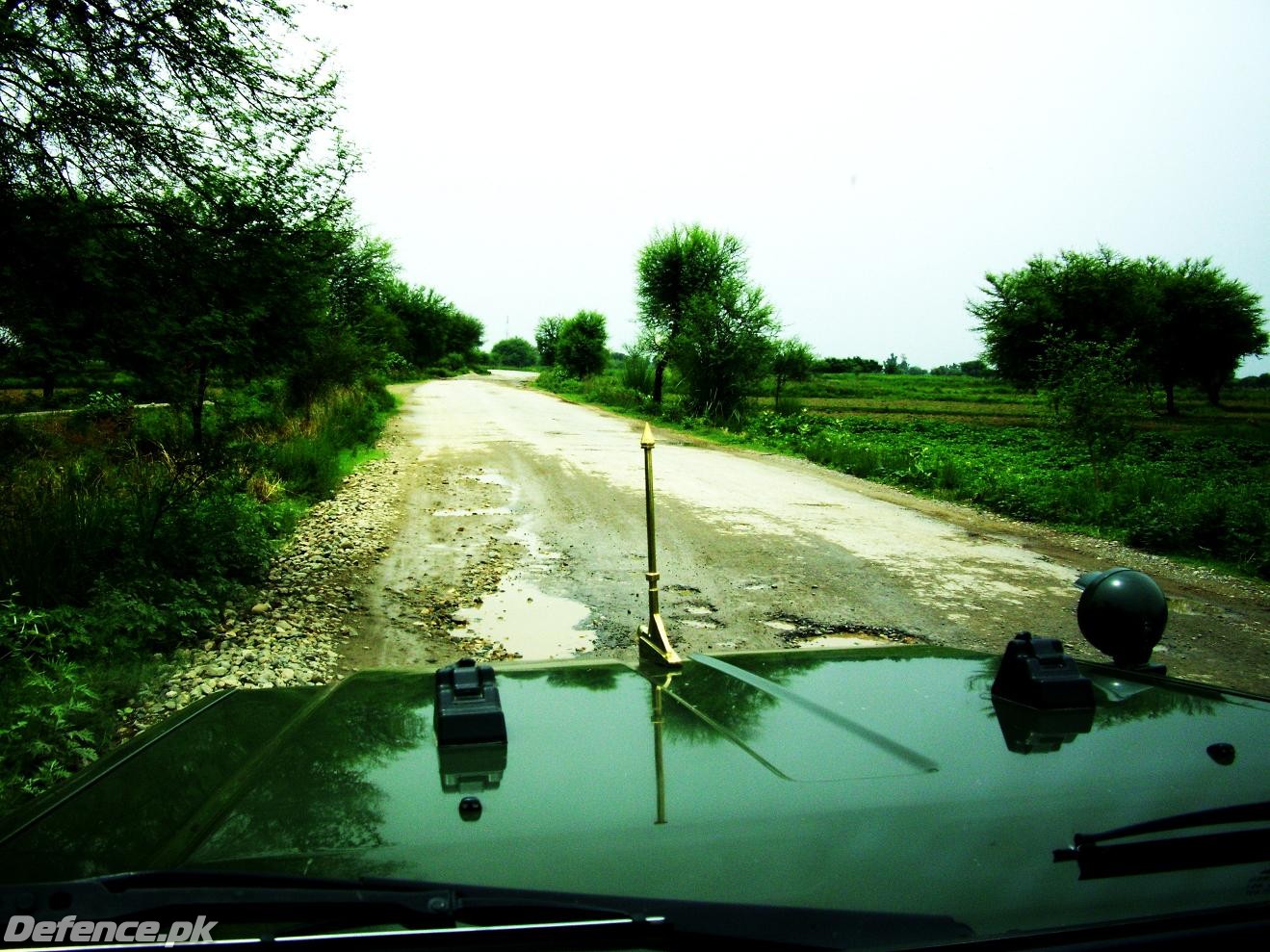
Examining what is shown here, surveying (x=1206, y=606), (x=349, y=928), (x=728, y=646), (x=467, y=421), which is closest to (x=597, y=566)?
(x=728, y=646)

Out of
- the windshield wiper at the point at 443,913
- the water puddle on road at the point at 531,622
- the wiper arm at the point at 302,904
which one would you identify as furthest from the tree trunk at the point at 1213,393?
the wiper arm at the point at 302,904

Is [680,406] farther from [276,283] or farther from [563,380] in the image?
[563,380]

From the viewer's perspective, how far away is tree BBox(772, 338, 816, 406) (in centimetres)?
2883

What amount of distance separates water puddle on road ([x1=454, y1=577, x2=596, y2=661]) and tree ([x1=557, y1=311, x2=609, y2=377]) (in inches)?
2127

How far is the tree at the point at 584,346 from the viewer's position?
204 ft

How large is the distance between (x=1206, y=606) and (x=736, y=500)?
5978 mm

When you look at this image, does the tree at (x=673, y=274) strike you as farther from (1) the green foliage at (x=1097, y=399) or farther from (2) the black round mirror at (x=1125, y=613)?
(2) the black round mirror at (x=1125, y=613)

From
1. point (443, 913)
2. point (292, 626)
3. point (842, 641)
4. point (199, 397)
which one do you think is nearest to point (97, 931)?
point (443, 913)

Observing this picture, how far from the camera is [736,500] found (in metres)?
12.2

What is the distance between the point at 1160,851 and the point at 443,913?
111 centimetres

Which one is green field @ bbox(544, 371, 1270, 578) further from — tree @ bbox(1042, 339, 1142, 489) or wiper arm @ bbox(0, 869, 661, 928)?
wiper arm @ bbox(0, 869, 661, 928)

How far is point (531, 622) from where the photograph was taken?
6.77 m

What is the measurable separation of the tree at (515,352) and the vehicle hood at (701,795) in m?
169

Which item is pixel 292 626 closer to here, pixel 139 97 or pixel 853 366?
pixel 139 97
